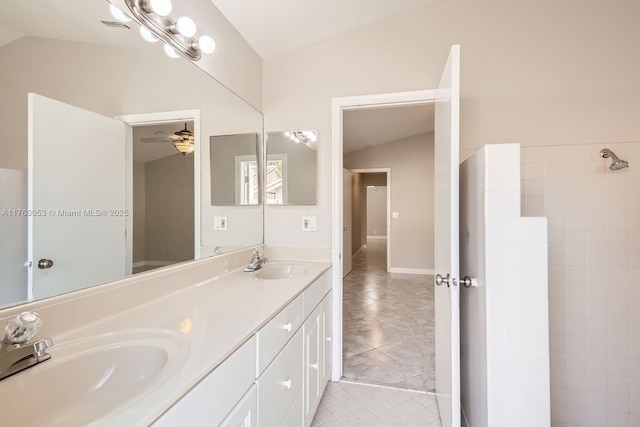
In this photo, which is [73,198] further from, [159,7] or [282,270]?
[282,270]

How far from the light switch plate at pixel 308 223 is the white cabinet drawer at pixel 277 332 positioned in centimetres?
81

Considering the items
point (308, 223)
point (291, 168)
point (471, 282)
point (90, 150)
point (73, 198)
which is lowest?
point (471, 282)

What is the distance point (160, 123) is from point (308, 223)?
3.80ft

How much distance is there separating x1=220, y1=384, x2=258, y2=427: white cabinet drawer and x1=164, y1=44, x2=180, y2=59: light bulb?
4.98 feet

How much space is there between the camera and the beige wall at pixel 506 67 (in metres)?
1.62

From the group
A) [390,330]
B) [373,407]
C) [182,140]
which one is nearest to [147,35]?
[182,140]

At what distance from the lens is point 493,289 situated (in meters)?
1.20

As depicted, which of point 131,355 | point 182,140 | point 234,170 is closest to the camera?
point 131,355

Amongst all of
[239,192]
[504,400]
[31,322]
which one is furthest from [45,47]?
[504,400]

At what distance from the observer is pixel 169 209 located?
4.57 ft

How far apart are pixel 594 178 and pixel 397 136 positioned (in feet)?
12.8

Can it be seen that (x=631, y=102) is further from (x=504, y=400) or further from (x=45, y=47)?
(x=45, y=47)

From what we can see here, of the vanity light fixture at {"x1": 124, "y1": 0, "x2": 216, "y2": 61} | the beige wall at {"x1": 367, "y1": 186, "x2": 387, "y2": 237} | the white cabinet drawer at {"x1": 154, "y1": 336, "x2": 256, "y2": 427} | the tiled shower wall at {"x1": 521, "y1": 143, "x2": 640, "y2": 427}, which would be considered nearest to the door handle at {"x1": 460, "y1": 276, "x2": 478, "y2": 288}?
the tiled shower wall at {"x1": 521, "y1": 143, "x2": 640, "y2": 427}

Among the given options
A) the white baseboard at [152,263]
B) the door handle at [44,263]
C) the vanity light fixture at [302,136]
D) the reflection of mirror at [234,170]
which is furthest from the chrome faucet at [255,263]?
the door handle at [44,263]
